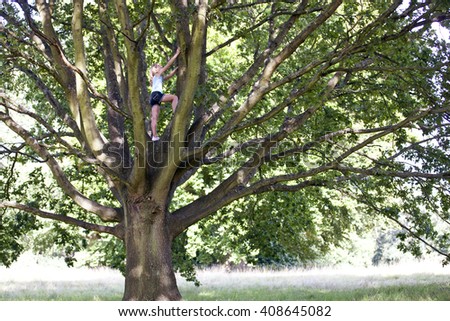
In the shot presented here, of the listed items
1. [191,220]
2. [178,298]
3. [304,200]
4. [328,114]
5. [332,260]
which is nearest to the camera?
[178,298]

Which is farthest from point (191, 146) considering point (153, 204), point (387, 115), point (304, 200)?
point (304, 200)

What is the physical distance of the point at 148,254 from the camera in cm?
1180

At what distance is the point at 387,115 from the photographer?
12867mm

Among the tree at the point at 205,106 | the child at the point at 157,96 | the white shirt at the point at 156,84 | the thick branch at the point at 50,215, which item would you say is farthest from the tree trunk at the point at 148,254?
the white shirt at the point at 156,84

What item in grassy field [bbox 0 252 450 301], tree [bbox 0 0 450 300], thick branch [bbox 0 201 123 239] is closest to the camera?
tree [bbox 0 0 450 300]

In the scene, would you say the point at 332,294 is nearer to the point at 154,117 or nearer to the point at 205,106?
the point at 205,106

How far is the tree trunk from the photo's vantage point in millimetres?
11641

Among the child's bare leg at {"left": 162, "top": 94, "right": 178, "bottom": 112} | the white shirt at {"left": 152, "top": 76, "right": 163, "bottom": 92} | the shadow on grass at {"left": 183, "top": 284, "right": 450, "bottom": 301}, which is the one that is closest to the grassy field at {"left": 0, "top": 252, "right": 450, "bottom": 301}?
the shadow on grass at {"left": 183, "top": 284, "right": 450, "bottom": 301}

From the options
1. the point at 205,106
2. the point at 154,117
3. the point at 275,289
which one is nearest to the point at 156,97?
the point at 154,117

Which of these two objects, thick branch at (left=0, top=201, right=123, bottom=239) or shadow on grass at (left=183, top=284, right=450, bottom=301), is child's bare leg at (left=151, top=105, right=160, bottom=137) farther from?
shadow on grass at (left=183, top=284, right=450, bottom=301)

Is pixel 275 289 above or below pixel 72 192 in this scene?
below

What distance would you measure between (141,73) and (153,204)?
2774 mm

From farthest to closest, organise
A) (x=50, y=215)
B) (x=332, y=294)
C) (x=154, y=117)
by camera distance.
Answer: (x=332, y=294) → (x=50, y=215) → (x=154, y=117)
